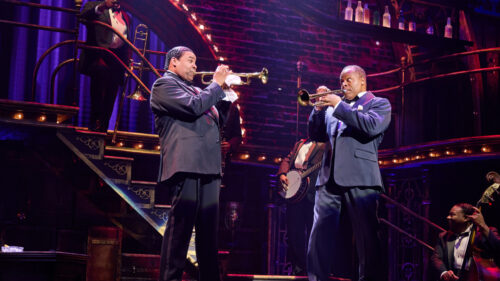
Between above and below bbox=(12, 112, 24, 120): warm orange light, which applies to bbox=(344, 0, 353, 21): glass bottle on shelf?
above

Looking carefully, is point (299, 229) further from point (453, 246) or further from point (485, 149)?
point (485, 149)

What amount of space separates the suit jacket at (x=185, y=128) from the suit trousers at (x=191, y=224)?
8 cm

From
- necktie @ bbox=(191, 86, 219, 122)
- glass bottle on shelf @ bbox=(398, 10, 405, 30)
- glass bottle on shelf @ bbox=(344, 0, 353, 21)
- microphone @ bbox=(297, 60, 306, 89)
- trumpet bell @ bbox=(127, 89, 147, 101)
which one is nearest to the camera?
necktie @ bbox=(191, 86, 219, 122)

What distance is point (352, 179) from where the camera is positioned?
167 inches

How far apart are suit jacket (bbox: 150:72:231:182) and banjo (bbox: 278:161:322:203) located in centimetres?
272

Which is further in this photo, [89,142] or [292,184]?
[292,184]

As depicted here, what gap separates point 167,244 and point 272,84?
17.3 feet

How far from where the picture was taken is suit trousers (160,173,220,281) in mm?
3891

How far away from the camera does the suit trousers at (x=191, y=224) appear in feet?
12.8

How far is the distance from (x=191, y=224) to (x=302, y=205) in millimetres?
3068

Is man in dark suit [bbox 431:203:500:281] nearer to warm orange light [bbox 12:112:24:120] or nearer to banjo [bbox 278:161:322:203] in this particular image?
banjo [bbox 278:161:322:203]

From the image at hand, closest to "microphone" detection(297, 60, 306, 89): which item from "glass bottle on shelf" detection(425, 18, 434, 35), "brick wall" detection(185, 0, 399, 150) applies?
"brick wall" detection(185, 0, 399, 150)

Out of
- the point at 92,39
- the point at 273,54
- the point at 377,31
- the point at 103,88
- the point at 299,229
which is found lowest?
the point at 299,229

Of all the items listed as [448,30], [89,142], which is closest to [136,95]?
[89,142]
